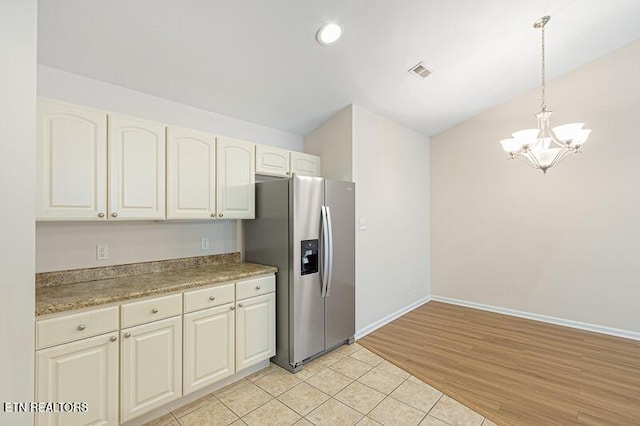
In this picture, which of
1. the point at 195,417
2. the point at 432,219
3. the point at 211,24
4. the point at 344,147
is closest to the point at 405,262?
the point at 432,219

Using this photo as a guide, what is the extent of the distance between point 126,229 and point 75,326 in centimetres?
94

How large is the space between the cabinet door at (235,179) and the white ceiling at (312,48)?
0.52 metres

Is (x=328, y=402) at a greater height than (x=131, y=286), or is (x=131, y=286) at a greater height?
(x=131, y=286)

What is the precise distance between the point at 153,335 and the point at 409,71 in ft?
10.2

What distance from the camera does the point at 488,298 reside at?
441cm

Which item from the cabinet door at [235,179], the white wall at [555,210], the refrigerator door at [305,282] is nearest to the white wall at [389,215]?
the white wall at [555,210]

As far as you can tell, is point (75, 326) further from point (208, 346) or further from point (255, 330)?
point (255, 330)

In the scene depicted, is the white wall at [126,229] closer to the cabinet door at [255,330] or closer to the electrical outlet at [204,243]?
the electrical outlet at [204,243]

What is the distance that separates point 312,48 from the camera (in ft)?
8.11

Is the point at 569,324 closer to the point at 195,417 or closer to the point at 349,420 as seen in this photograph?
the point at 349,420

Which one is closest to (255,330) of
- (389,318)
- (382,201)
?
(389,318)

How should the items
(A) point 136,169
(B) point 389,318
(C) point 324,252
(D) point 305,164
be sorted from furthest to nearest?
(B) point 389,318 → (D) point 305,164 → (C) point 324,252 → (A) point 136,169

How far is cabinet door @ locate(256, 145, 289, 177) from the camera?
2980mm

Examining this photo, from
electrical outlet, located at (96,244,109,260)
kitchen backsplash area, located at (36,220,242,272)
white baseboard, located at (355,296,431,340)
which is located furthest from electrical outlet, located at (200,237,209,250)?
white baseboard, located at (355,296,431,340)
